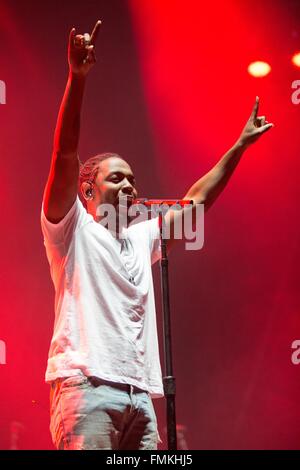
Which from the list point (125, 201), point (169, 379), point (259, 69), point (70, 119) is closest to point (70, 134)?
point (70, 119)

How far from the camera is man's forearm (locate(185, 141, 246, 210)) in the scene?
2.80m

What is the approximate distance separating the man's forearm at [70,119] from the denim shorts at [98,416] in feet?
2.41

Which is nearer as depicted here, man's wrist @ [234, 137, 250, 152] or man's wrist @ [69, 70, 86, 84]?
man's wrist @ [69, 70, 86, 84]

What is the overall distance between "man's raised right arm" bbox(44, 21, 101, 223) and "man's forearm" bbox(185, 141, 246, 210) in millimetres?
752

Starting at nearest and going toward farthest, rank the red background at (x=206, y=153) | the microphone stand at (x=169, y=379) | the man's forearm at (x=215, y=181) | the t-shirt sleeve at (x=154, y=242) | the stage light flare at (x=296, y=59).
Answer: the microphone stand at (x=169, y=379), the t-shirt sleeve at (x=154, y=242), the man's forearm at (x=215, y=181), the red background at (x=206, y=153), the stage light flare at (x=296, y=59)

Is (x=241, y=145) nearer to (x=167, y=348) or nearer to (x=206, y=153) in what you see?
(x=167, y=348)

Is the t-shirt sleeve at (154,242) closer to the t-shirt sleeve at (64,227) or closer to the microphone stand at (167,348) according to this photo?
the microphone stand at (167,348)

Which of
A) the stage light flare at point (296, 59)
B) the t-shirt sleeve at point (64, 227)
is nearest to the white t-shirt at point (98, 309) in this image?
the t-shirt sleeve at point (64, 227)

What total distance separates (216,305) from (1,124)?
Result: 6.56 ft

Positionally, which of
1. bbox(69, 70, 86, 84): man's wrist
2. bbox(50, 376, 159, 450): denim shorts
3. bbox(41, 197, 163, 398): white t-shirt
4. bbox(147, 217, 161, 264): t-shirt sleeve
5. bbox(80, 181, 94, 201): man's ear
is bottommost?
bbox(50, 376, 159, 450): denim shorts

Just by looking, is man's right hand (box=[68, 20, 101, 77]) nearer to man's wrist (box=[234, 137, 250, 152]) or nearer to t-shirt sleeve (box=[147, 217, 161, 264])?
t-shirt sleeve (box=[147, 217, 161, 264])

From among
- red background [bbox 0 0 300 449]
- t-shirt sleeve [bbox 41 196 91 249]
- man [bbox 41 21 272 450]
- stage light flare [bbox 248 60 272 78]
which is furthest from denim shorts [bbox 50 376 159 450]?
stage light flare [bbox 248 60 272 78]

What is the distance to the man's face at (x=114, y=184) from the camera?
100 inches

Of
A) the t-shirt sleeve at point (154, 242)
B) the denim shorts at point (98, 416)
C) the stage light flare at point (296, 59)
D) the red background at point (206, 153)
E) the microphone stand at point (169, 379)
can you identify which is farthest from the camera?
the stage light flare at point (296, 59)
